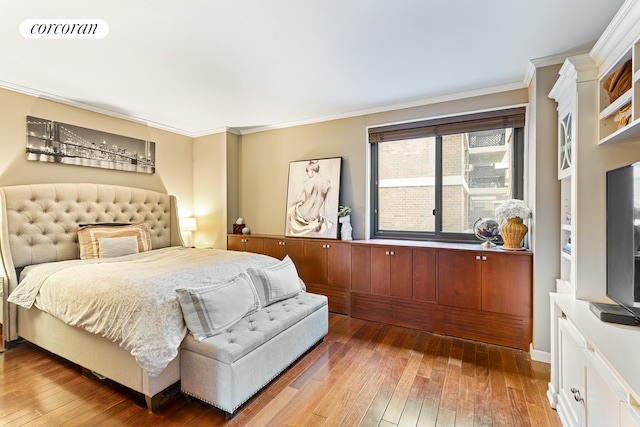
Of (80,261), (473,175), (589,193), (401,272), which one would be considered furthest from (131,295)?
(473,175)

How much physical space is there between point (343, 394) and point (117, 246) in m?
2.67

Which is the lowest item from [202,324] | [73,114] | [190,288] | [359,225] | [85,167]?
[202,324]

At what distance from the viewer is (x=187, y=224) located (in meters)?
4.22

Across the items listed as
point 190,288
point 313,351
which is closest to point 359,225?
point 313,351

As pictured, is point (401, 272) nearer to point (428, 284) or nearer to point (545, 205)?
point (428, 284)

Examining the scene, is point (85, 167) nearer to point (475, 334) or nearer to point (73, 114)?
point (73, 114)

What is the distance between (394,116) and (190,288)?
110 inches

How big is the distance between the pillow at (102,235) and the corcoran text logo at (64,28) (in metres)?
1.76

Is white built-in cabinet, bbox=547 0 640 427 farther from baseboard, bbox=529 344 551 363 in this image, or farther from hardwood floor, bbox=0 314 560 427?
baseboard, bbox=529 344 551 363

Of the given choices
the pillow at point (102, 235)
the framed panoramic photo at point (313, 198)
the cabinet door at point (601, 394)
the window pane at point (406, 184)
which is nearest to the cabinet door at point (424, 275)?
the window pane at point (406, 184)

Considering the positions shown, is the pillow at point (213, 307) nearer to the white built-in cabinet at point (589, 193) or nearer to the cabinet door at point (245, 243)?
the cabinet door at point (245, 243)

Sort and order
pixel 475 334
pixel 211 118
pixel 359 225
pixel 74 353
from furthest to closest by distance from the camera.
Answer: pixel 211 118, pixel 359 225, pixel 475 334, pixel 74 353

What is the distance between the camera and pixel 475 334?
2.67 meters

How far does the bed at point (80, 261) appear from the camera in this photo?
5.85 feet
